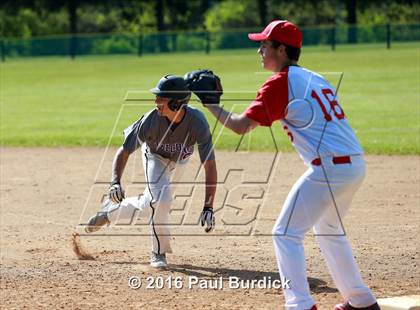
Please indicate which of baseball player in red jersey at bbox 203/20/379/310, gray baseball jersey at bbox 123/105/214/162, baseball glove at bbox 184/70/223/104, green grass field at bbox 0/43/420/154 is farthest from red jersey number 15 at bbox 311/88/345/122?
green grass field at bbox 0/43/420/154

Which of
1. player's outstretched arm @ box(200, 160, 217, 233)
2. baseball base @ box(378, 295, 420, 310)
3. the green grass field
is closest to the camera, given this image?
baseball base @ box(378, 295, 420, 310)

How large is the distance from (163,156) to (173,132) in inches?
15.3

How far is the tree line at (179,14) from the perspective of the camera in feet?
228

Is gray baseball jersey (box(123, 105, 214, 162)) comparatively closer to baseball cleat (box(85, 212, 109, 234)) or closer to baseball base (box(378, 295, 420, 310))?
baseball cleat (box(85, 212, 109, 234))

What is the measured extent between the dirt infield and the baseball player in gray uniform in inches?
18.8

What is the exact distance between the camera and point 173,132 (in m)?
8.55

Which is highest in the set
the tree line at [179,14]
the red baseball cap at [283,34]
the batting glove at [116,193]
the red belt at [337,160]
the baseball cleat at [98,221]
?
the red baseball cap at [283,34]

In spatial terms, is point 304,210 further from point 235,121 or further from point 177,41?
point 177,41

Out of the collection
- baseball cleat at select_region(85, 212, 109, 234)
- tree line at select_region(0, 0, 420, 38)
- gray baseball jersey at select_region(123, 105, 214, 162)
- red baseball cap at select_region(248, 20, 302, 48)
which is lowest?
tree line at select_region(0, 0, 420, 38)

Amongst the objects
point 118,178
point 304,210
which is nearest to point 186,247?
point 118,178

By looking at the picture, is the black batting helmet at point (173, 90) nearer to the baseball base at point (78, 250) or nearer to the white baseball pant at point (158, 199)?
the white baseball pant at point (158, 199)

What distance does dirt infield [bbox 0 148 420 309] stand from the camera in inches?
301

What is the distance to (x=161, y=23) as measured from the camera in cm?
7000

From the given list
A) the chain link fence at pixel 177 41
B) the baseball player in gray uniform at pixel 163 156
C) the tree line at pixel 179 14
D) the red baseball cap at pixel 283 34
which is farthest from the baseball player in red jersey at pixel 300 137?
the tree line at pixel 179 14
